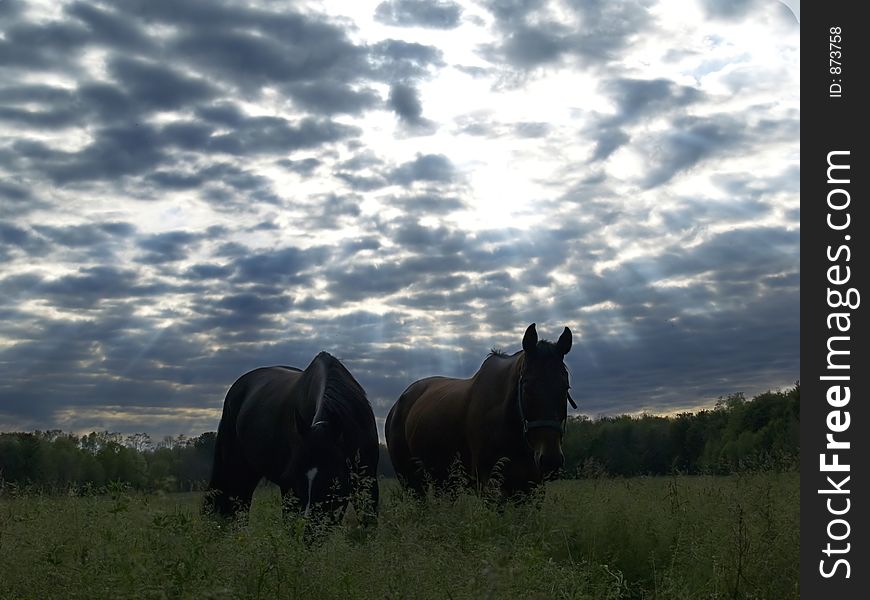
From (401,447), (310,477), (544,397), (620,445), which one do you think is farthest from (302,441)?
(620,445)

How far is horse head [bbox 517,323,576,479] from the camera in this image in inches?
324

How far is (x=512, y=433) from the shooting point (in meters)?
9.21

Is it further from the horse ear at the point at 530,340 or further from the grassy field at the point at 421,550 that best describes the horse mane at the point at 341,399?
the horse ear at the point at 530,340

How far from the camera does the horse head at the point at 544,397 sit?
823 centimetres

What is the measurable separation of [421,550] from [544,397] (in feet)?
11.6

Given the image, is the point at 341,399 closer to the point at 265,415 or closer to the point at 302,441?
the point at 302,441

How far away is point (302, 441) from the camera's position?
7.52m

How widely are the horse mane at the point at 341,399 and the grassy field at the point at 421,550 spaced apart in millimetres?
936

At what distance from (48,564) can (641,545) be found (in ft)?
17.6

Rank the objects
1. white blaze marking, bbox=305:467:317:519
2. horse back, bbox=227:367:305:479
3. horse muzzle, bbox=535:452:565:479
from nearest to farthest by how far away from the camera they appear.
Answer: white blaze marking, bbox=305:467:317:519 → horse muzzle, bbox=535:452:565:479 → horse back, bbox=227:367:305:479

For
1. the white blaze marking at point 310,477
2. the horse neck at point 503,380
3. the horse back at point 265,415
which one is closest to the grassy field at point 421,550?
the white blaze marking at point 310,477

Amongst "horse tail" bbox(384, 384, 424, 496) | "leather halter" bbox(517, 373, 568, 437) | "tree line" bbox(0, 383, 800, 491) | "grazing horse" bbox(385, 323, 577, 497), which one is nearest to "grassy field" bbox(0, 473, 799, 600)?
"grazing horse" bbox(385, 323, 577, 497)

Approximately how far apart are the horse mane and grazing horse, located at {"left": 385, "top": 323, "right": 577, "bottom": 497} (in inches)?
65.3

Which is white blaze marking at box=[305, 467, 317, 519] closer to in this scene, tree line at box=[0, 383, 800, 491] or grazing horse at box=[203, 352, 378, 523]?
grazing horse at box=[203, 352, 378, 523]
